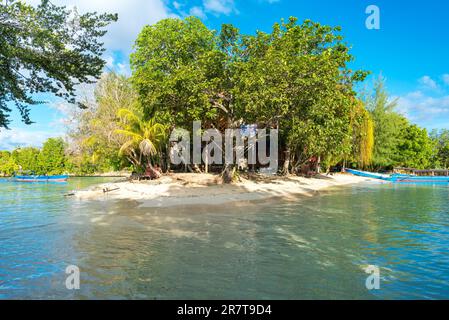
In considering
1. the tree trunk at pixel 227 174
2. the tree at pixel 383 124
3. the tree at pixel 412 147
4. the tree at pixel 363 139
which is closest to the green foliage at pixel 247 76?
the tree trunk at pixel 227 174

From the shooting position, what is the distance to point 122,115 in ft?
86.4

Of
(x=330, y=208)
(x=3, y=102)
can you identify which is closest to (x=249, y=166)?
(x=330, y=208)

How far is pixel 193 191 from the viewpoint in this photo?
1959 cm

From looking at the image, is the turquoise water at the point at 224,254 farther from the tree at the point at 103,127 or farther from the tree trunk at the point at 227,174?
the tree at the point at 103,127

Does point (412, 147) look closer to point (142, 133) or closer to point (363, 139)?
point (363, 139)

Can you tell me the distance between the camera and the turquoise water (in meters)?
5.50

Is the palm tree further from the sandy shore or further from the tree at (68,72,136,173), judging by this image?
the sandy shore

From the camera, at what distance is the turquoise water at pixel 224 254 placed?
550cm

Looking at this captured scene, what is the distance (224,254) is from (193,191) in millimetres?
12205

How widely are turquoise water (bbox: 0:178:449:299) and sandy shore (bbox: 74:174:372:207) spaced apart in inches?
150

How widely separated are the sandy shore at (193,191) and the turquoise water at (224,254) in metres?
3.82
